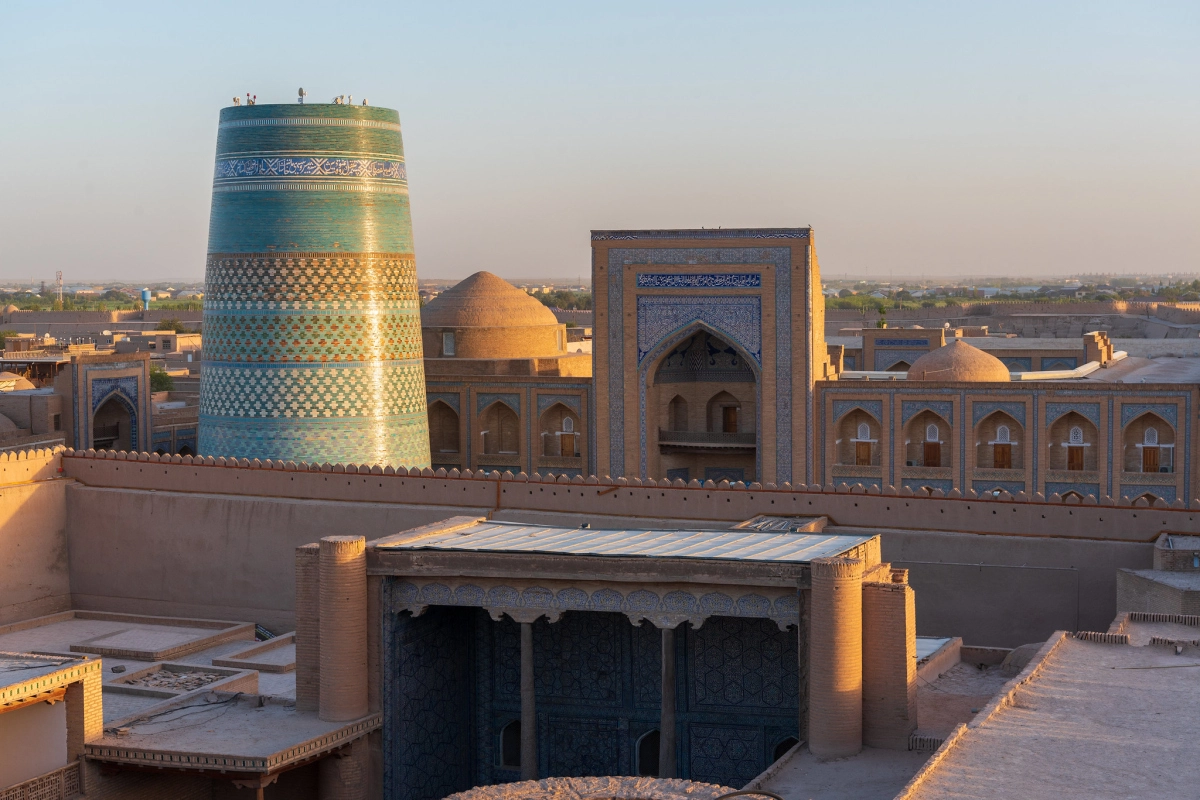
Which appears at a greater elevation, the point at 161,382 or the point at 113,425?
the point at 161,382

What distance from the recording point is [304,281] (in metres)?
15.6

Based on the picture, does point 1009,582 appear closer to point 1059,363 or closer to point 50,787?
point 50,787

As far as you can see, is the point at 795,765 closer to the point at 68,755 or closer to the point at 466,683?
the point at 466,683

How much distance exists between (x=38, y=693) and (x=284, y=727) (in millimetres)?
1555

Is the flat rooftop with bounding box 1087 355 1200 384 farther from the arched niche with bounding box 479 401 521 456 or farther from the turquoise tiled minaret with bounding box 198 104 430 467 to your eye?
the turquoise tiled minaret with bounding box 198 104 430 467

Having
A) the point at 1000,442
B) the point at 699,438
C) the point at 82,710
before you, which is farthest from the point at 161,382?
the point at 82,710

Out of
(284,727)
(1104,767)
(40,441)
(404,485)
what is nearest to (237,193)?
(404,485)

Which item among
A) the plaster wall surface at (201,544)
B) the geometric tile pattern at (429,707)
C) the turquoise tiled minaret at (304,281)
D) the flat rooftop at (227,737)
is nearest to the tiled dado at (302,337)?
the turquoise tiled minaret at (304,281)

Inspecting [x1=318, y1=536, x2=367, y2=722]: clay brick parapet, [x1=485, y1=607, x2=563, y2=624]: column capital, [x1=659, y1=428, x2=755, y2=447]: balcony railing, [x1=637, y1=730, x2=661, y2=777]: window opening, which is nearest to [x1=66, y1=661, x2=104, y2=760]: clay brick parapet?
[x1=318, y1=536, x2=367, y2=722]: clay brick parapet

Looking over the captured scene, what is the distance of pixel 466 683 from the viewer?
38.8 feet

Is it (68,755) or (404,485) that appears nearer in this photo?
(68,755)

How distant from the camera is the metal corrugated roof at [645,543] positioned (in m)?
10.4

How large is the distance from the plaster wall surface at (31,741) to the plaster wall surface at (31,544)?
4805 millimetres

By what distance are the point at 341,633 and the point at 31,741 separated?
2.00 metres
